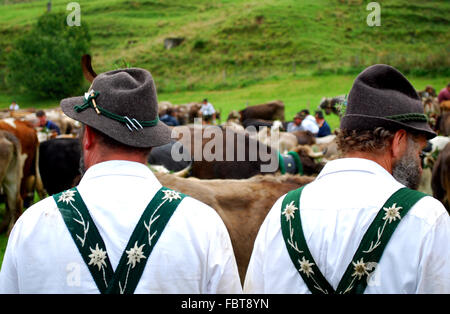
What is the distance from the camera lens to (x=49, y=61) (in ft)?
140

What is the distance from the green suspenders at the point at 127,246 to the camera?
1892 mm

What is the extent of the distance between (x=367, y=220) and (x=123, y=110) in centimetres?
117

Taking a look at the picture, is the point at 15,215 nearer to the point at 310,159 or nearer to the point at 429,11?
the point at 310,159

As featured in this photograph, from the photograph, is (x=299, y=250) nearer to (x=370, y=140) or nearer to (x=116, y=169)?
(x=370, y=140)

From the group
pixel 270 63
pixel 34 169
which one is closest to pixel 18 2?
pixel 270 63

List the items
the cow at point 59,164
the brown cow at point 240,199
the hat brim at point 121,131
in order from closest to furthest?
the hat brim at point 121,131
the brown cow at point 240,199
the cow at point 59,164

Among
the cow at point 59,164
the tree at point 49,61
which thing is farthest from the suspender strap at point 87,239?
the tree at point 49,61

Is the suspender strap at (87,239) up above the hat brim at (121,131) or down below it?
below

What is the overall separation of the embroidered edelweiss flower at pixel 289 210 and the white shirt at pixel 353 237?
0.04 meters

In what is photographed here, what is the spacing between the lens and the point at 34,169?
9.34 metres

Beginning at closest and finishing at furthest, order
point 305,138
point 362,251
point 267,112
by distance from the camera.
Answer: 1. point 362,251
2. point 305,138
3. point 267,112

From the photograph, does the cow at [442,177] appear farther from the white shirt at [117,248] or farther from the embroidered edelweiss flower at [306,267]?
the white shirt at [117,248]

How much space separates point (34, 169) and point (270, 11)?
45.6m

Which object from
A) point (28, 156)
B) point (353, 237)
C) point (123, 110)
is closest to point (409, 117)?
point (353, 237)
